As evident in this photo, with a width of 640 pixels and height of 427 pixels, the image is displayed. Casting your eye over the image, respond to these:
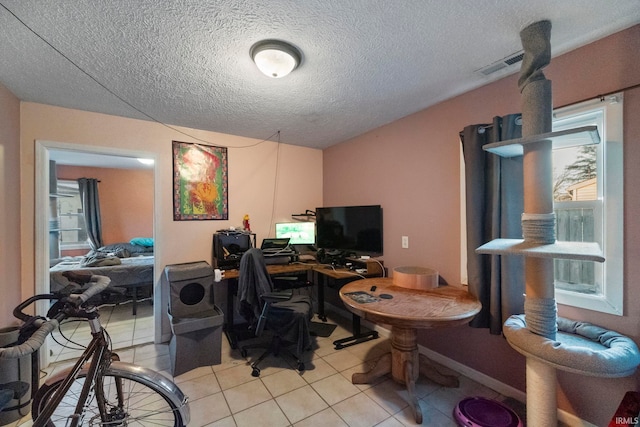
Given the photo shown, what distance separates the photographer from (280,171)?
11.9 feet

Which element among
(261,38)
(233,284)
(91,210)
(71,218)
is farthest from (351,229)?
(71,218)

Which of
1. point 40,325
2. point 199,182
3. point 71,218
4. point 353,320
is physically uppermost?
point 199,182

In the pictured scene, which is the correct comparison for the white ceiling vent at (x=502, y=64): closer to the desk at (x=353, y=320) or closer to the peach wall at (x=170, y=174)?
the desk at (x=353, y=320)

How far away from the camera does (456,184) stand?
2.22m

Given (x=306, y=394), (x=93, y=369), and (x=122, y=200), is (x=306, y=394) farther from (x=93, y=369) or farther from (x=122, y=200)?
(x=122, y=200)

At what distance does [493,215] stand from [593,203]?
0.52m

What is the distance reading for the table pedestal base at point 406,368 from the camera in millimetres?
1804

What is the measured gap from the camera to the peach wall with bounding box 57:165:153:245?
5426mm

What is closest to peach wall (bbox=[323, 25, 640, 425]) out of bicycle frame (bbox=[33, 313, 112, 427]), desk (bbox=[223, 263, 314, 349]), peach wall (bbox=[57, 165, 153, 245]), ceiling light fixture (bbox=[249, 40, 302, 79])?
desk (bbox=[223, 263, 314, 349])

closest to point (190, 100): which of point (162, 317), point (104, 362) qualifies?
point (104, 362)

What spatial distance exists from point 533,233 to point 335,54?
1543 millimetres

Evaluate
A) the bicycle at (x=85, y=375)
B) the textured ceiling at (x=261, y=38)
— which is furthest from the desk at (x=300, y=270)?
the textured ceiling at (x=261, y=38)

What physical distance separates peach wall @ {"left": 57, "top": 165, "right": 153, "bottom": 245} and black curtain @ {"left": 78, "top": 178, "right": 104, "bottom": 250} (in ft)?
0.74

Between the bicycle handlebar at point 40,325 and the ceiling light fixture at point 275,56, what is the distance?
1544 millimetres
